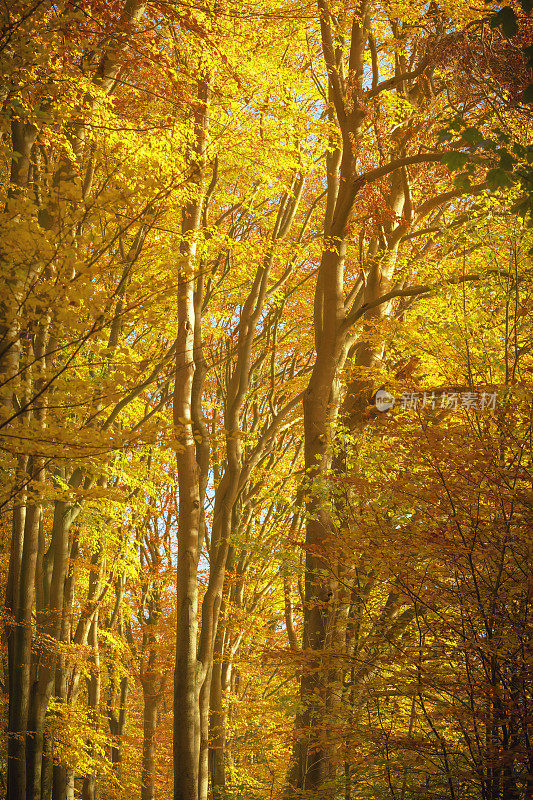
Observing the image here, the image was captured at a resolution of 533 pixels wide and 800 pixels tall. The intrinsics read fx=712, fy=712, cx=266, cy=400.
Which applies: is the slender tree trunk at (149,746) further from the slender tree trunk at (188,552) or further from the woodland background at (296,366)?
the slender tree trunk at (188,552)

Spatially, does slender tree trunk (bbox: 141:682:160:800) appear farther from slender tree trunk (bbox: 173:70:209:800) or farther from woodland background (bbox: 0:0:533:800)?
slender tree trunk (bbox: 173:70:209:800)

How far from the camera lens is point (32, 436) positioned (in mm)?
4301

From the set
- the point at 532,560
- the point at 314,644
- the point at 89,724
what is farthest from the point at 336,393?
the point at 89,724

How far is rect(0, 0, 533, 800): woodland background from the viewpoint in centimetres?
445

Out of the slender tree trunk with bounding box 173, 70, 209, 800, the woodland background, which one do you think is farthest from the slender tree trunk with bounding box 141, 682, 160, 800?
the slender tree trunk with bounding box 173, 70, 209, 800

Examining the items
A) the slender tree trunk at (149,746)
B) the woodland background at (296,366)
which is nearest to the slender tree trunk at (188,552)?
the woodland background at (296,366)

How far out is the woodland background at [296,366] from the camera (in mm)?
4449

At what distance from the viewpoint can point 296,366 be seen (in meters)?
14.8

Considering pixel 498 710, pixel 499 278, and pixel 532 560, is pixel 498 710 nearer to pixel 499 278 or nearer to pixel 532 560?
pixel 532 560

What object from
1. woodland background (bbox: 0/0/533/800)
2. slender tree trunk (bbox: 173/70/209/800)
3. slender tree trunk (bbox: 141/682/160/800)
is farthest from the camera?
slender tree trunk (bbox: 141/682/160/800)

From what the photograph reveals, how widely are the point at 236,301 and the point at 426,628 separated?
9.39 metres

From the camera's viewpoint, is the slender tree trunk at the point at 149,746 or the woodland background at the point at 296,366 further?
the slender tree trunk at the point at 149,746

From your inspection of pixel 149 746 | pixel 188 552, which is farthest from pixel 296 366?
pixel 149 746

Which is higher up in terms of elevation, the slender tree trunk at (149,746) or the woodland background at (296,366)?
the woodland background at (296,366)
